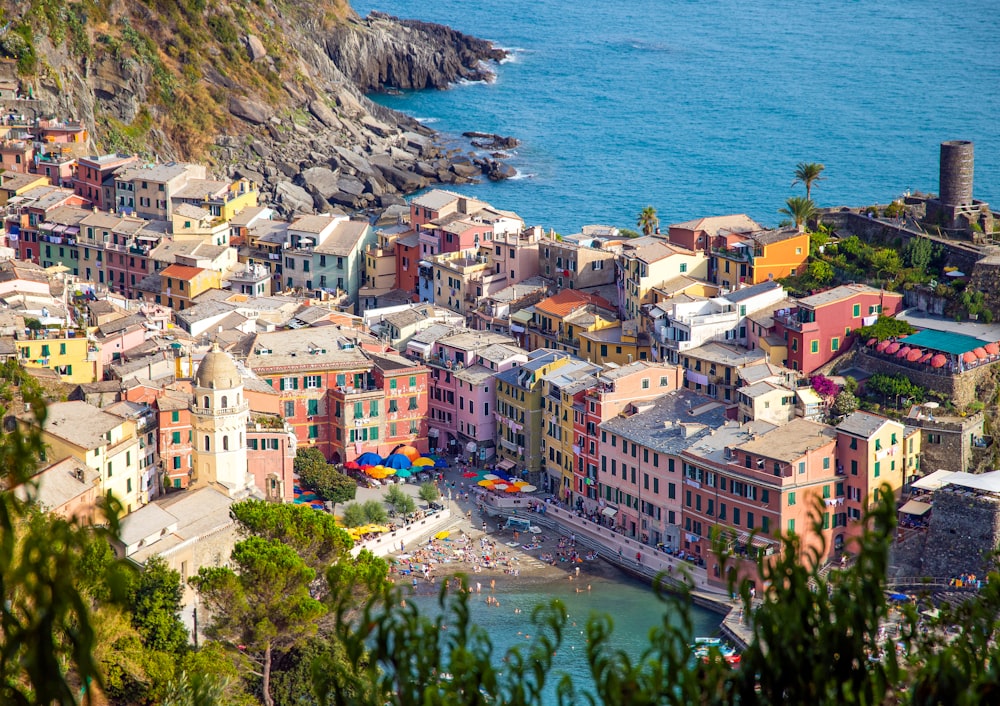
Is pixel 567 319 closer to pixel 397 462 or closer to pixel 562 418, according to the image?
pixel 562 418

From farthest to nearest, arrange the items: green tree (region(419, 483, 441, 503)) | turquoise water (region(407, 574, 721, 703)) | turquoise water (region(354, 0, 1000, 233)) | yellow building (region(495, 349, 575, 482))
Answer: turquoise water (region(354, 0, 1000, 233)) → yellow building (region(495, 349, 575, 482)) → green tree (region(419, 483, 441, 503)) → turquoise water (region(407, 574, 721, 703))

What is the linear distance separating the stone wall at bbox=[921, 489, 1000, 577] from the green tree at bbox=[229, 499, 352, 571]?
24210 millimetres

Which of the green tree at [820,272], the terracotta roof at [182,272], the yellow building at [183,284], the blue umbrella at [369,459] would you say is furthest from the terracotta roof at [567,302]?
the terracotta roof at [182,272]

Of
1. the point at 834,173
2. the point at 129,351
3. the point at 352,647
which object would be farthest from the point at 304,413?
the point at 834,173

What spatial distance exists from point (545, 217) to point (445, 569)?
69.4 m

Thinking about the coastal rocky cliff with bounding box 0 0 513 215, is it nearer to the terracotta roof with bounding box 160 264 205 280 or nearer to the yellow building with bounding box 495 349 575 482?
the terracotta roof with bounding box 160 264 205 280

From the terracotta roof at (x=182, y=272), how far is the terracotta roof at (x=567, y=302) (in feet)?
69.5

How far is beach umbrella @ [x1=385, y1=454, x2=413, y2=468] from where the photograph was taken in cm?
8512

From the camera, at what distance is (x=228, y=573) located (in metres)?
61.9

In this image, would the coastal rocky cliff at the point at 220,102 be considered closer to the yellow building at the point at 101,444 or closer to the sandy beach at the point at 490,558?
the sandy beach at the point at 490,558

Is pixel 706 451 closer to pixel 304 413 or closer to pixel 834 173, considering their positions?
pixel 304 413

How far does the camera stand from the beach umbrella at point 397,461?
8512 cm

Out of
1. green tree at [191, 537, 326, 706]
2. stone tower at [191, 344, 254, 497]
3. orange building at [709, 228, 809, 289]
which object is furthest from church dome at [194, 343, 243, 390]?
orange building at [709, 228, 809, 289]

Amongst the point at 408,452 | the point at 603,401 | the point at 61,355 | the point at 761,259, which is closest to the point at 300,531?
the point at 603,401
